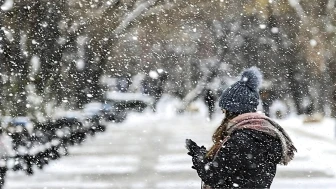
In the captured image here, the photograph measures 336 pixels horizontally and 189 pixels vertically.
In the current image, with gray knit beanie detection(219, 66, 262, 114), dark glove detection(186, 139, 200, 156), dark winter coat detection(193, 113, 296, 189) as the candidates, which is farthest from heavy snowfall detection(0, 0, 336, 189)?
dark winter coat detection(193, 113, 296, 189)

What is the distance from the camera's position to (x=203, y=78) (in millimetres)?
15055

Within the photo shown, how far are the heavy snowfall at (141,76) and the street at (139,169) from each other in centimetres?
3

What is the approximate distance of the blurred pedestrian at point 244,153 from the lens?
8.18 feet

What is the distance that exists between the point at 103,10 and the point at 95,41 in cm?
39

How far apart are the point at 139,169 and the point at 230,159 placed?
8.53 metres

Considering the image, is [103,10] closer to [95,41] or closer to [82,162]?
[95,41]

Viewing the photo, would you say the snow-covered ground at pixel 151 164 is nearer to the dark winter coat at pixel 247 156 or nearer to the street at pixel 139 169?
the street at pixel 139 169

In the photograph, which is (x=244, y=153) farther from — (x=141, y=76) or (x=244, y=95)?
(x=141, y=76)

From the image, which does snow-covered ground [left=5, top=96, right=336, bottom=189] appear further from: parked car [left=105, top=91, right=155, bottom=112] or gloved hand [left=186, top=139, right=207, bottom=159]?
gloved hand [left=186, top=139, right=207, bottom=159]

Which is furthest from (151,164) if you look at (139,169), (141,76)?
(141,76)

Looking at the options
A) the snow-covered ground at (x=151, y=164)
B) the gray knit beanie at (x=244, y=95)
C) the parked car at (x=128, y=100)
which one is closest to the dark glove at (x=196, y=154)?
the gray knit beanie at (x=244, y=95)

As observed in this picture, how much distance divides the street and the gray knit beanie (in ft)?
20.2

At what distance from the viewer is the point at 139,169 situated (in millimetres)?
10859

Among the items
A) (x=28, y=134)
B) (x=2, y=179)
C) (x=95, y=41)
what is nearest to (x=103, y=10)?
(x=95, y=41)
